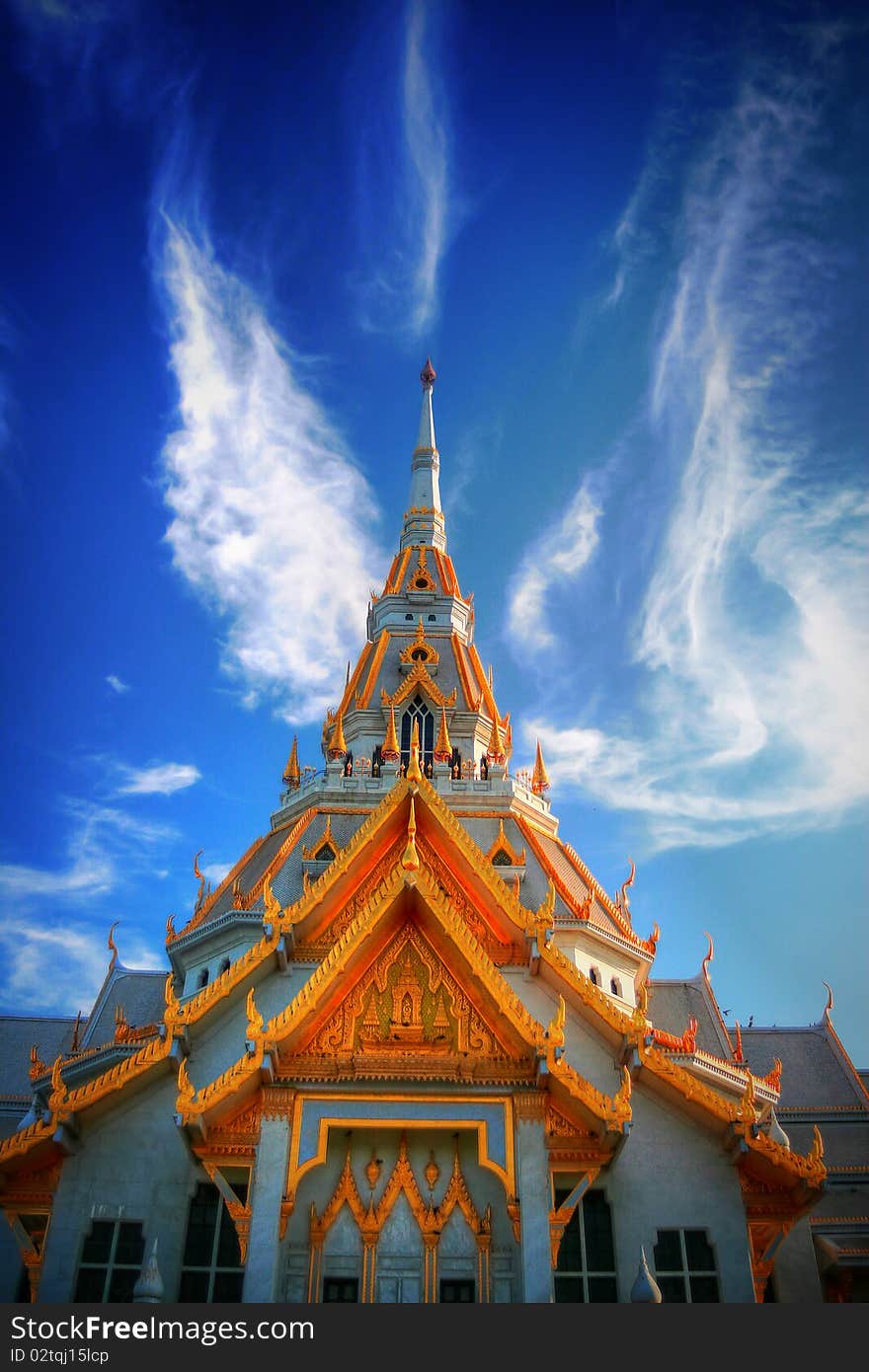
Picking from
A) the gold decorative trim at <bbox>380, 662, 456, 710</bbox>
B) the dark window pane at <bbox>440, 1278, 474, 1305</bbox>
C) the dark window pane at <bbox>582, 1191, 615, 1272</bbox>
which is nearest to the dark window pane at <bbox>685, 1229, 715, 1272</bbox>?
the dark window pane at <bbox>582, 1191, 615, 1272</bbox>

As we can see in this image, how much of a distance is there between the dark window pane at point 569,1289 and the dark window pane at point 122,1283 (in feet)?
20.9

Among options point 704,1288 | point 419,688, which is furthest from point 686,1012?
point 704,1288

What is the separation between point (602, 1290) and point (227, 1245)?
19.2 feet

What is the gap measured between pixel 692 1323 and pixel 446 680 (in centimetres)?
2843

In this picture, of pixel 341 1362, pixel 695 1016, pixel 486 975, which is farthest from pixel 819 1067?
pixel 341 1362

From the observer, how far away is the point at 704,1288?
692 inches

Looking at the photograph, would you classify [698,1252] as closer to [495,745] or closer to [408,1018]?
[408,1018]

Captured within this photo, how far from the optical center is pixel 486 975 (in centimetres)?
1825

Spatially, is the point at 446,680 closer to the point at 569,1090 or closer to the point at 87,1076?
the point at 87,1076

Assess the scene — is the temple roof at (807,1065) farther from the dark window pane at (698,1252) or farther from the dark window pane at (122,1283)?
the dark window pane at (122,1283)

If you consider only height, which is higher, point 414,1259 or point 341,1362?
point 414,1259

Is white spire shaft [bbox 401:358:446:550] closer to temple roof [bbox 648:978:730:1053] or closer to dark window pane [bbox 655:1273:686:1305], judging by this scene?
temple roof [bbox 648:978:730:1053]

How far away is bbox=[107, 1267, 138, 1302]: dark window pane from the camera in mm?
17359

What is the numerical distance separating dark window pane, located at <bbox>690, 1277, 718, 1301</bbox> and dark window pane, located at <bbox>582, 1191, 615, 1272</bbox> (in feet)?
4.01
